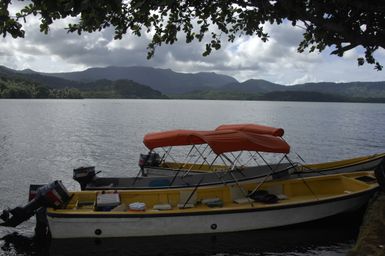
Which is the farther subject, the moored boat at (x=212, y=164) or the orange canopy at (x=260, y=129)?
the orange canopy at (x=260, y=129)

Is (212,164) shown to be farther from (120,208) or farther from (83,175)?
(83,175)

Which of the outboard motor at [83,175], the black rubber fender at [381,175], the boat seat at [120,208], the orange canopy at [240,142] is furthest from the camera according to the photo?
the outboard motor at [83,175]

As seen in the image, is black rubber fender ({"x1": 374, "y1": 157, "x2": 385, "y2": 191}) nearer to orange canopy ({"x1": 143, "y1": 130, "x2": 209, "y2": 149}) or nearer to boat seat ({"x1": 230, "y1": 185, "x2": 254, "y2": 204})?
boat seat ({"x1": 230, "y1": 185, "x2": 254, "y2": 204})

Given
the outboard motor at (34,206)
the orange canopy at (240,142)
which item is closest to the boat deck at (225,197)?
the outboard motor at (34,206)

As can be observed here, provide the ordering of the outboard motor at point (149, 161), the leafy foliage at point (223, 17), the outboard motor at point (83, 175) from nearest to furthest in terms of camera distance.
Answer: the leafy foliage at point (223, 17)
the outboard motor at point (83, 175)
the outboard motor at point (149, 161)

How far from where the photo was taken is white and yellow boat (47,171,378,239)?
15.7 metres

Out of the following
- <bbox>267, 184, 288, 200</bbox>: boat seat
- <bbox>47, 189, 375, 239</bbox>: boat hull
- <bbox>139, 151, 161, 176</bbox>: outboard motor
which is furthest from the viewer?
<bbox>139, 151, 161, 176</bbox>: outboard motor

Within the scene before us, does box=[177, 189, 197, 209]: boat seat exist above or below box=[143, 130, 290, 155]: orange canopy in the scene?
below

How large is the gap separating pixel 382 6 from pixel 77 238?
518 inches

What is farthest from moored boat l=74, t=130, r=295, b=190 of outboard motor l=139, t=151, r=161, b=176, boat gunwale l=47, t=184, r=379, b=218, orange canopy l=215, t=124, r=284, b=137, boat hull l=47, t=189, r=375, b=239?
outboard motor l=139, t=151, r=161, b=176

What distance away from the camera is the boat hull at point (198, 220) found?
15656mm

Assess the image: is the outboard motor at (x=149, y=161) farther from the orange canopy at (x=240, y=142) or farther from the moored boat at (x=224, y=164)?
the orange canopy at (x=240, y=142)

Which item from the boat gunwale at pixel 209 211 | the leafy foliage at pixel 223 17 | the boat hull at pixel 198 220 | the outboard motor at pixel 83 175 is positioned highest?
the leafy foliage at pixel 223 17

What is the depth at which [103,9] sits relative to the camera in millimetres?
7383
